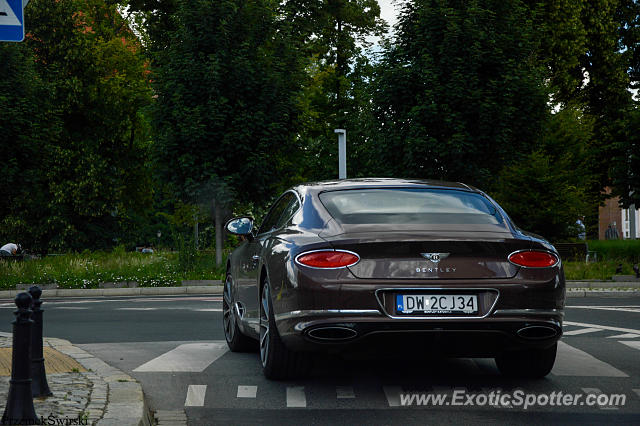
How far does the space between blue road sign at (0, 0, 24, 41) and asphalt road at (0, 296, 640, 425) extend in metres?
2.74

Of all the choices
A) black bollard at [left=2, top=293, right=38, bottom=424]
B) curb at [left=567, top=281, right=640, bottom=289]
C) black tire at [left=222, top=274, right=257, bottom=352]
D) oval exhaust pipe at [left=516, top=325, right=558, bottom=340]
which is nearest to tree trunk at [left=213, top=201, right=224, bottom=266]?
curb at [left=567, top=281, right=640, bottom=289]

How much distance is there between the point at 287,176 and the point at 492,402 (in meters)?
22.9

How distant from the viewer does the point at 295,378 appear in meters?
7.21

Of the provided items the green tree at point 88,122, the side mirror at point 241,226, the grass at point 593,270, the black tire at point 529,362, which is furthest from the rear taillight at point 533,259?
the green tree at point 88,122

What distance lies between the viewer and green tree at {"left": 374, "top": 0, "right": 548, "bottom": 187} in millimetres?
25906

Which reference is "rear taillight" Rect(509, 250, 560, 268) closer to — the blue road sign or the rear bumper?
the rear bumper

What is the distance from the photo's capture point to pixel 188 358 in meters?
8.69

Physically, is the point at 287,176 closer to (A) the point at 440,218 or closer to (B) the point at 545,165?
(B) the point at 545,165

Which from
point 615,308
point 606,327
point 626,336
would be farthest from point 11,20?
point 615,308

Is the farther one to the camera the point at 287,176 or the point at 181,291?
the point at 287,176

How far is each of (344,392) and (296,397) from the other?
38 cm

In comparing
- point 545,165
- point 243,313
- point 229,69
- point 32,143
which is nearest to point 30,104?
point 32,143

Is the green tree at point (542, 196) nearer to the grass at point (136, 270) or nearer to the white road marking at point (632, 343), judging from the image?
the grass at point (136, 270)

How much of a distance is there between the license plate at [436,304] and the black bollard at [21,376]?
232 centimetres
